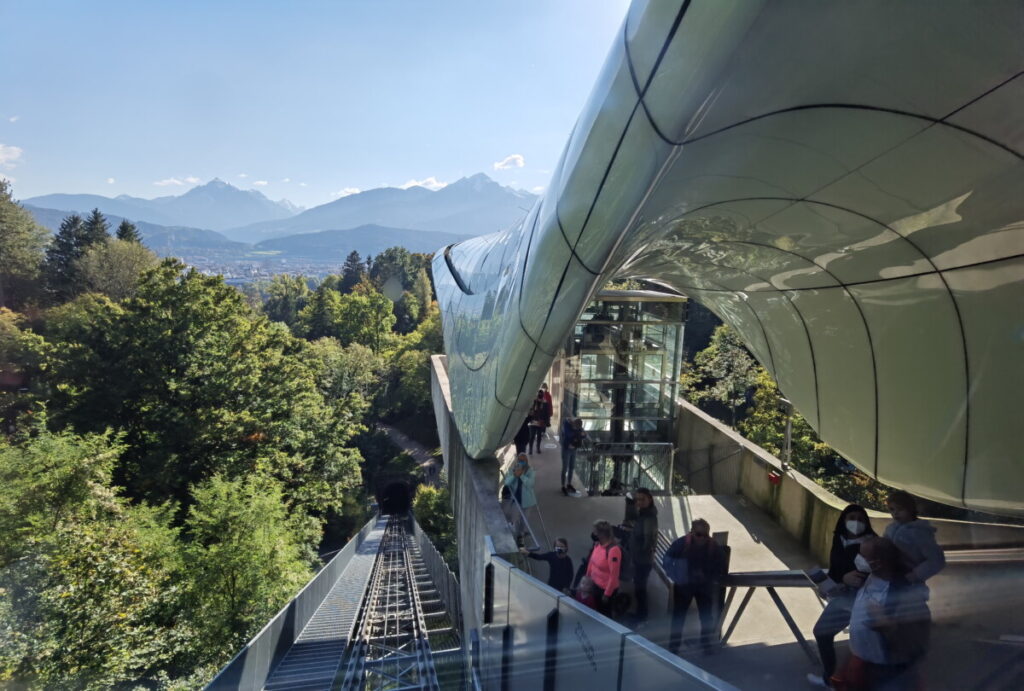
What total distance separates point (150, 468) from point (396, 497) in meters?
22.9

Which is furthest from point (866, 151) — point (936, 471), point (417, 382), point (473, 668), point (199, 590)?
point (417, 382)

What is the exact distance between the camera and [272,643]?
26.2 feet

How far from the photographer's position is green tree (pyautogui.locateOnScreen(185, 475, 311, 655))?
1113 centimetres

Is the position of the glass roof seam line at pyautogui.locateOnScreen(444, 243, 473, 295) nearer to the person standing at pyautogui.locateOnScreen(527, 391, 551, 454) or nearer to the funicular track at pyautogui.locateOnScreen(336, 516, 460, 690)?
the person standing at pyautogui.locateOnScreen(527, 391, 551, 454)

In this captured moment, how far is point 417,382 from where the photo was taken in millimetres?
42719

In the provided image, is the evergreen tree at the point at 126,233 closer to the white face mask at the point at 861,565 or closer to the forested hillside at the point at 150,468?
the forested hillside at the point at 150,468

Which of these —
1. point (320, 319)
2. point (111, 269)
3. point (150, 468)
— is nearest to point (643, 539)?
point (150, 468)

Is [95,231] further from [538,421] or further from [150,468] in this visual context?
[538,421]

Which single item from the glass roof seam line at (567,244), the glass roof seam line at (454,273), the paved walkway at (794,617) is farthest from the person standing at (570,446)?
the glass roof seam line at (567,244)

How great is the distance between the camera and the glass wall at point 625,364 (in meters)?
8.76

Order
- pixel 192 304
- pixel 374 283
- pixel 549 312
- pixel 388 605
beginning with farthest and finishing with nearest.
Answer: pixel 374 283 < pixel 192 304 < pixel 388 605 < pixel 549 312

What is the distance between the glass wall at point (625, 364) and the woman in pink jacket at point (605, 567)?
190 inches

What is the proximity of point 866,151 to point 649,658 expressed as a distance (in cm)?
288

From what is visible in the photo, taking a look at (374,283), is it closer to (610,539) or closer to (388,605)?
(388,605)
